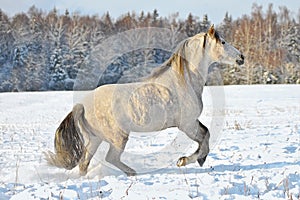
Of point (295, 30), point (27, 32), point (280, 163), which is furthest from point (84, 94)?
point (295, 30)

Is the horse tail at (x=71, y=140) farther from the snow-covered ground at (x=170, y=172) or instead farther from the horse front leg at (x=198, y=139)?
the horse front leg at (x=198, y=139)

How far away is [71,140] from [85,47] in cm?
2813

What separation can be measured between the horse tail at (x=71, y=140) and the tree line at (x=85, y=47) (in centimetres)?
2222

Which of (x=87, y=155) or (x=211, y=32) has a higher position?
(x=211, y=32)

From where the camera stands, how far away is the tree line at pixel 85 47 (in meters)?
30.5

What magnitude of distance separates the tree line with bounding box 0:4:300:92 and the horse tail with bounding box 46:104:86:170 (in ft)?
72.9

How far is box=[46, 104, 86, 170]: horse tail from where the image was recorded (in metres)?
4.25

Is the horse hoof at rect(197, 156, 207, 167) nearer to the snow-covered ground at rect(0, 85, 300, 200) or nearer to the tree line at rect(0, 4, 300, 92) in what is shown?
the snow-covered ground at rect(0, 85, 300, 200)

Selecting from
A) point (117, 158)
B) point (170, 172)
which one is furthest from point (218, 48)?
point (117, 158)

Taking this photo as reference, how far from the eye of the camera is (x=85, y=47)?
31609mm

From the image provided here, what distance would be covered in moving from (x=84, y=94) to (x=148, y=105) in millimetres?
912

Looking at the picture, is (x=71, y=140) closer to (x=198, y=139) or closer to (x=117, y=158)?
(x=117, y=158)

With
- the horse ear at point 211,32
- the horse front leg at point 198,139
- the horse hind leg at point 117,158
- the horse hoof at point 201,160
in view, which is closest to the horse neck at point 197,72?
the horse ear at point 211,32

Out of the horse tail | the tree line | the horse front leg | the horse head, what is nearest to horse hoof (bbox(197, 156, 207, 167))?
the horse front leg
